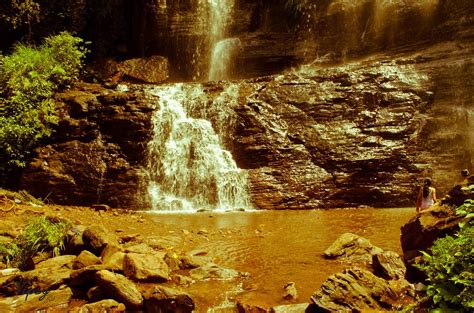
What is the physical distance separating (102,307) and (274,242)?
4243 millimetres

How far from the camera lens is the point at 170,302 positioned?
4891 mm

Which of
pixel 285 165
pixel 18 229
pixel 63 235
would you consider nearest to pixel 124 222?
pixel 18 229

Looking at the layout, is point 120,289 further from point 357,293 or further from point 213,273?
point 357,293

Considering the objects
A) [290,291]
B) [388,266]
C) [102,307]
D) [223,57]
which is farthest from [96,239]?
[223,57]

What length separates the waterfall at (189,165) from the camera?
43.1ft

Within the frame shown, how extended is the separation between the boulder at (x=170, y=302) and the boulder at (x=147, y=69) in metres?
16.8

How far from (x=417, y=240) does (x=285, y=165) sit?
7.95 meters

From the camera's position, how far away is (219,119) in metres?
15.0

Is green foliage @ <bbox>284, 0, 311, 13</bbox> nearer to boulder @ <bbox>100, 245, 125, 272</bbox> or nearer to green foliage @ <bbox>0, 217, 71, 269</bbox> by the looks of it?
green foliage @ <bbox>0, 217, 71, 269</bbox>

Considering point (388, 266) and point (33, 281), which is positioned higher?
point (388, 266)

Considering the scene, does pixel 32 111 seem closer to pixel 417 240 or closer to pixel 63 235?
pixel 63 235

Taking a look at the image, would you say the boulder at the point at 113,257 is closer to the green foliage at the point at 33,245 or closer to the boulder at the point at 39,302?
the boulder at the point at 39,302

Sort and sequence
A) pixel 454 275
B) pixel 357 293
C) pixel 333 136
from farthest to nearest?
pixel 333 136 → pixel 357 293 → pixel 454 275

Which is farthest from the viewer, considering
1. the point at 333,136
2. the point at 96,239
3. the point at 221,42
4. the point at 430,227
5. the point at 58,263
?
the point at 221,42
